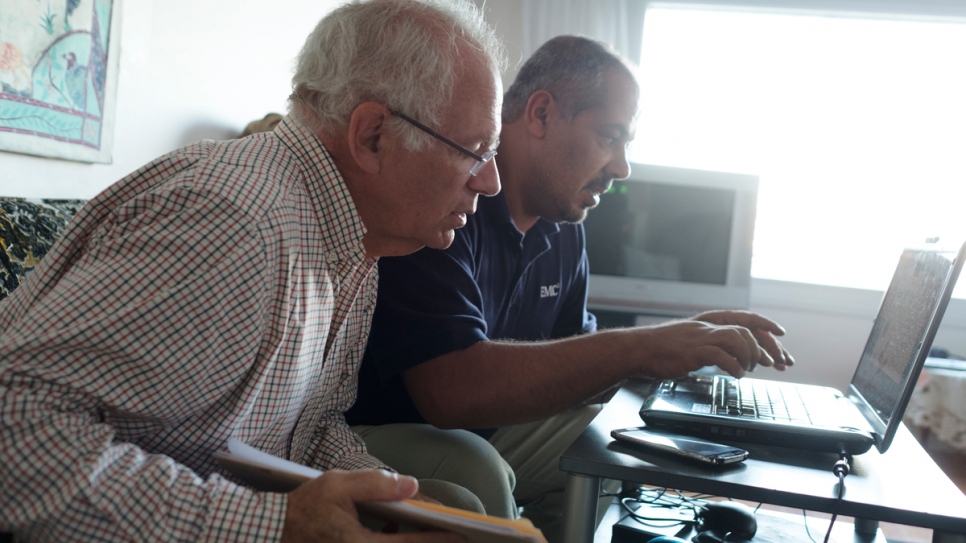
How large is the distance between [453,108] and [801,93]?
3.58 m

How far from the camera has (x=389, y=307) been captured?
1229 millimetres

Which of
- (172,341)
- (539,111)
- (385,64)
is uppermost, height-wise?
(539,111)

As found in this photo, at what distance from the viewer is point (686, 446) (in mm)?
969

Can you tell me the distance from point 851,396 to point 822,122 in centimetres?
299

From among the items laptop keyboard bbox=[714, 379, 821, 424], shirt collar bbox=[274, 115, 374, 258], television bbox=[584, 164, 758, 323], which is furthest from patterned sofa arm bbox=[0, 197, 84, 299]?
television bbox=[584, 164, 758, 323]

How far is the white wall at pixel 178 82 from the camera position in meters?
1.82

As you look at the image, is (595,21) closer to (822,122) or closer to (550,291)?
(822,122)

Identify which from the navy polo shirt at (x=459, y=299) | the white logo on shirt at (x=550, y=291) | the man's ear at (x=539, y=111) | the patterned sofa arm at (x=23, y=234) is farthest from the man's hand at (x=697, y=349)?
the patterned sofa arm at (x=23, y=234)

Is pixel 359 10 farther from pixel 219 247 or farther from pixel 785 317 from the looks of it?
pixel 785 317

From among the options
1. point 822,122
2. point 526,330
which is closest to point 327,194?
point 526,330

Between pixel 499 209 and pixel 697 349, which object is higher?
pixel 499 209

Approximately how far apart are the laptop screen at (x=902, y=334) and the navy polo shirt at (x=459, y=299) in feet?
1.99

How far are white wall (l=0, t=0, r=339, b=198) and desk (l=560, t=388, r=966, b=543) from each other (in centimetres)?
136

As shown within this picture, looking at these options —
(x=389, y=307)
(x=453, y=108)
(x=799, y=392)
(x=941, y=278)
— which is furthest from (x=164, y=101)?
(x=941, y=278)
